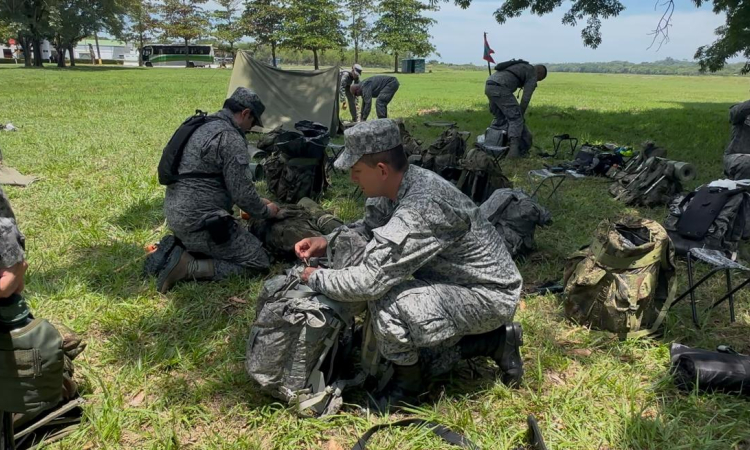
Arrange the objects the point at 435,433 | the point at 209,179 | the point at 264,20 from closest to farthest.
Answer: the point at 435,433 → the point at 209,179 → the point at 264,20

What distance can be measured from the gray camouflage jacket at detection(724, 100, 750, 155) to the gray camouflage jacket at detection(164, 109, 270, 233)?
16.6ft

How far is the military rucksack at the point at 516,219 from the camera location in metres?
4.42

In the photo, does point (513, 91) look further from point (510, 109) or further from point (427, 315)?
point (427, 315)

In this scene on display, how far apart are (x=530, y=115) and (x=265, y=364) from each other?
12384 mm

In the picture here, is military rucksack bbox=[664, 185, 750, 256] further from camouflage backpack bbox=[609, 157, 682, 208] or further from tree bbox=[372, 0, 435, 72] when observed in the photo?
tree bbox=[372, 0, 435, 72]

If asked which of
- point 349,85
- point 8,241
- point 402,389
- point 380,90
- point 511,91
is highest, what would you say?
point 349,85

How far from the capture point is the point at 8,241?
5.64 feet

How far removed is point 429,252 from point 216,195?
2.25 m

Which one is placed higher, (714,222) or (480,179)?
(480,179)

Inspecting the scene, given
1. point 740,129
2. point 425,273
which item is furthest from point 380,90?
point 425,273

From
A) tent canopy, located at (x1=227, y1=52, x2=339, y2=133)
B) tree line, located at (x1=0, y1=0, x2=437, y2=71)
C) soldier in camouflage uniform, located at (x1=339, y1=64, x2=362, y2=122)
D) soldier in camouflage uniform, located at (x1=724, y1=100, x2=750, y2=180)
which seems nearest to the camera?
soldier in camouflage uniform, located at (x1=724, y1=100, x2=750, y2=180)

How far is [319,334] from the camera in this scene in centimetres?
243

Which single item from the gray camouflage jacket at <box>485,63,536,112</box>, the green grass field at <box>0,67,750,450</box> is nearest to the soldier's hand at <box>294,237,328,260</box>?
the green grass field at <box>0,67,750,450</box>

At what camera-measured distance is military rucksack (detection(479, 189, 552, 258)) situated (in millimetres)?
4422
